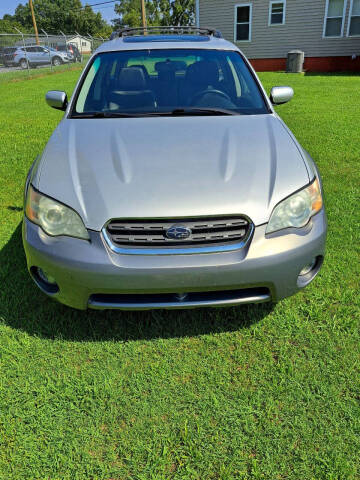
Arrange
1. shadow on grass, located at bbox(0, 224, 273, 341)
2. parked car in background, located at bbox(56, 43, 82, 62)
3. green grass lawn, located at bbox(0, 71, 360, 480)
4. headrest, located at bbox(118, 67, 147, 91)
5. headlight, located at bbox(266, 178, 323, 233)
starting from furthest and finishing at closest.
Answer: parked car in background, located at bbox(56, 43, 82, 62), headrest, located at bbox(118, 67, 147, 91), shadow on grass, located at bbox(0, 224, 273, 341), headlight, located at bbox(266, 178, 323, 233), green grass lawn, located at bbox(0, 71, 360, 480)

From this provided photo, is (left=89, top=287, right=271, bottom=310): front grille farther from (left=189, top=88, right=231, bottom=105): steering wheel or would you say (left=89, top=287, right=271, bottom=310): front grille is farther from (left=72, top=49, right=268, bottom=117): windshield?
(left=189, top=88, right=231, bottom=105): steering wheel

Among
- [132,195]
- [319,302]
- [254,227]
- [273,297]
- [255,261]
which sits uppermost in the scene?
[132,195]

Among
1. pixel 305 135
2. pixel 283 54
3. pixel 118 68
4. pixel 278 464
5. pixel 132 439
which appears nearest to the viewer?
pixel 278 464

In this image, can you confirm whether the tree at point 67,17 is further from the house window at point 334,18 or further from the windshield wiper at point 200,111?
the windshield wiper at point 200,111

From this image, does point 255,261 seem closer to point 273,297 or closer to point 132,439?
point 273,297

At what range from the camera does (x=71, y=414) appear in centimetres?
191

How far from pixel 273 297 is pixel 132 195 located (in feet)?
3.06

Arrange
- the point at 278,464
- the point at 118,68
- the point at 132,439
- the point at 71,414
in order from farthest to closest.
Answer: the point at 118,68 → the point at 71,414 → the point at 132,439 → the point at 278,464

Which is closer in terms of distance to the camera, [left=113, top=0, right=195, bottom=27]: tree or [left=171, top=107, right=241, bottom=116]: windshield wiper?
[left=171, top=107, right=241, bottom=116]: windshield wiper

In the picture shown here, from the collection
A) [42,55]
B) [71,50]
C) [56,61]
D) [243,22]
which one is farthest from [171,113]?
[71,50]

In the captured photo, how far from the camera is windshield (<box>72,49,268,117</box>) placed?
Result: 306cm

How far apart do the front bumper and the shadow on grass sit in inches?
15.5

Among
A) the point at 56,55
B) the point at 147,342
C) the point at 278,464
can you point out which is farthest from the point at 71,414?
the point at 56,55

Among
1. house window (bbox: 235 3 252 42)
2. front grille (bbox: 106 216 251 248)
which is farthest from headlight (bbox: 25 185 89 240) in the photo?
house window (bbox: 235 3 252 42)
